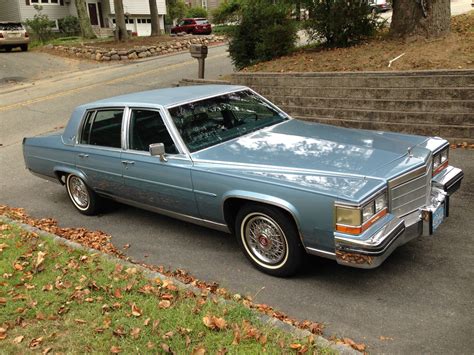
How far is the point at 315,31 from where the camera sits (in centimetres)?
1131

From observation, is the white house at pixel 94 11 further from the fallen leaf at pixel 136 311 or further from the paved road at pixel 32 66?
the fallen leaf at pixel 136 311

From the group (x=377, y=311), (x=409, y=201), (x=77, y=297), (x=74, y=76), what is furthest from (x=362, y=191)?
(x=74, y=76)

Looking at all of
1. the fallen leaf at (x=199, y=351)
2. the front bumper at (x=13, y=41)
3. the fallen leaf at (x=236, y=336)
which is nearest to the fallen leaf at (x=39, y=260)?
the fallen leaf at (x=199, y=351)

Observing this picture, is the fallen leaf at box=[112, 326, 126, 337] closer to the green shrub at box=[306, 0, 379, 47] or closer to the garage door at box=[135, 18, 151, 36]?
the green shrub at box=[306, 0, 379, 47]

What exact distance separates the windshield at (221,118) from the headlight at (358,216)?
1701mm

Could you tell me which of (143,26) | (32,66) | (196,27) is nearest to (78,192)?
(32,66)

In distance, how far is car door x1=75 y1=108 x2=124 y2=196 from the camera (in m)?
5.40

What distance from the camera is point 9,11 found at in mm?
35062

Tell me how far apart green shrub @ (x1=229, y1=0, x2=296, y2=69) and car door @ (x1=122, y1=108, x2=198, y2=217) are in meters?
7.18

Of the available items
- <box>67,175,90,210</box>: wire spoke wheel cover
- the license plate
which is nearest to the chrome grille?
the license plate

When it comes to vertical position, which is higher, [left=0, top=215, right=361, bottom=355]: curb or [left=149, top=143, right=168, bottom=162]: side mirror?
[left=149, top=143, right=168, bottom=162]: side mirror

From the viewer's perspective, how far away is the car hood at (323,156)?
3.74 metres

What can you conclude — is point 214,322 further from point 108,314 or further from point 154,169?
point 154,169

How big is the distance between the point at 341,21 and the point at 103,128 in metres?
7.06
